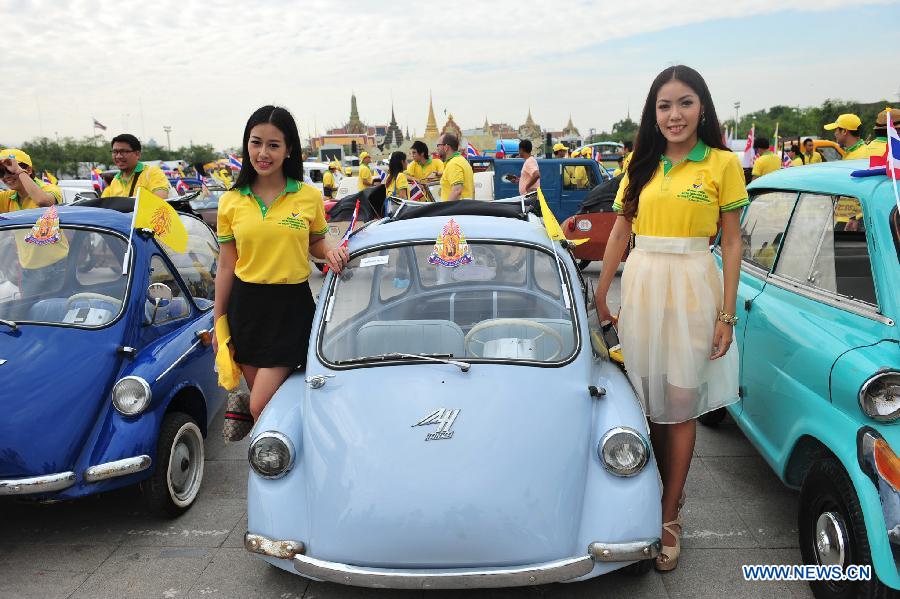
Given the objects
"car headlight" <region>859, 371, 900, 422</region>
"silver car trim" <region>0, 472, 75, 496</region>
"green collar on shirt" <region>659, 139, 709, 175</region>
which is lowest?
"silver car trim" <region>0, 472, 75, 496</region>

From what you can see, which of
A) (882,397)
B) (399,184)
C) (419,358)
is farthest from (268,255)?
(399,184)

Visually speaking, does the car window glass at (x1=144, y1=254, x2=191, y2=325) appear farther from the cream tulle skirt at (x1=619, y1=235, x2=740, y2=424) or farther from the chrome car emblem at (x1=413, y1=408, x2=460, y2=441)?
the cream tulle skirt at (x1=619, y1=235, x2=740, y2=424)

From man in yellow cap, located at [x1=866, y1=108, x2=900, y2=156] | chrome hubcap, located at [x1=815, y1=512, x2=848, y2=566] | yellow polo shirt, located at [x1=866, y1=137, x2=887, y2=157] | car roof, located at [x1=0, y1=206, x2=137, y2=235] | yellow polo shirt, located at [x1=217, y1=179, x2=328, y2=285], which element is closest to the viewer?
chrome hubcap, located at [x1=815, y1=512, x2=848, y2=566]

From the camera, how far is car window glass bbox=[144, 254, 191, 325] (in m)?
4.12

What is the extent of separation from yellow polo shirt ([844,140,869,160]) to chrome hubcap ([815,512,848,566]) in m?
5.71

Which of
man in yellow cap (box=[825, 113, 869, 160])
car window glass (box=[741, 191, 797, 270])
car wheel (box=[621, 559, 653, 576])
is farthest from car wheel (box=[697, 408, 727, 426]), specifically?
man in yellow cap (box=[825, 113, 869, 160])

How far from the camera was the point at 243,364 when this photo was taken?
3.62m

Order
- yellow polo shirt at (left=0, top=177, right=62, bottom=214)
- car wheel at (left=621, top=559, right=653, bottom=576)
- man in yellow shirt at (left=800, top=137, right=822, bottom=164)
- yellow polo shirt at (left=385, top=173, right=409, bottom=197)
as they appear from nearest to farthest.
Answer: car wheel at (left=621, top=559, right=653, bottom=576) < yellow polo shirt at (left=0, top=177, right=62, bottom=214) < yellow polo shirt at (left=385, top=173, right=409, bottom=197) < man in yellow shirt at (left=800, top=137, right=822, bottom=164)

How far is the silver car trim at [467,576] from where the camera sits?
8.07 ft

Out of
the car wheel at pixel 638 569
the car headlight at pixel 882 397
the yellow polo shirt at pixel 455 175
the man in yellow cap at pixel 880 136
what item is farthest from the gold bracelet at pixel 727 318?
the yellow polo shirt at pixel 455 175

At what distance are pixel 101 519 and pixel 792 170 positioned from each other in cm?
458

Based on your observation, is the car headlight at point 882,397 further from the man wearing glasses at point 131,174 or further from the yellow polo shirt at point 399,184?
the yellow polo shirt at point 399,184

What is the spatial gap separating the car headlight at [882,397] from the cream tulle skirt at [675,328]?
1.82ft

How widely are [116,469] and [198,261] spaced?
7.06 ft
